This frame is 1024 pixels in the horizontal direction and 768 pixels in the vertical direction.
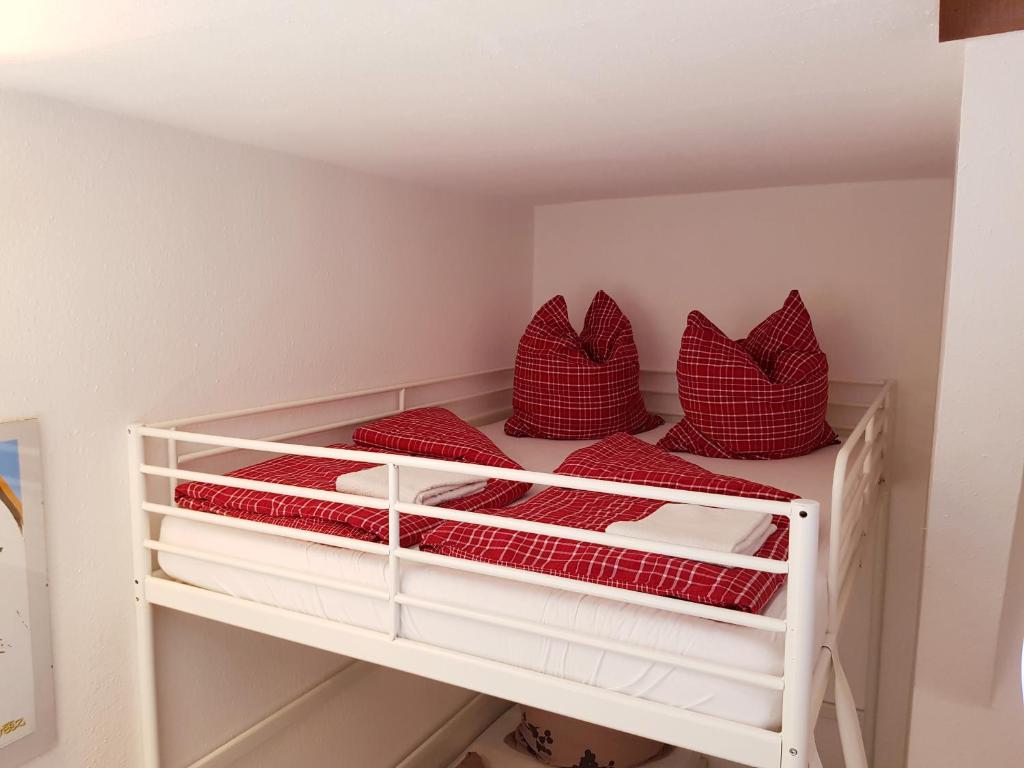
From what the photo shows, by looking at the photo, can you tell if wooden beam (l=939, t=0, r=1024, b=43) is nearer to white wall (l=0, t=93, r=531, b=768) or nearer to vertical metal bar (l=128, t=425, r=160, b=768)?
white wall (l=0, t=93, r=531, b=768)

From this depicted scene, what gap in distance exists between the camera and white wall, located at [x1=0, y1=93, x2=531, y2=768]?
1.53 metres

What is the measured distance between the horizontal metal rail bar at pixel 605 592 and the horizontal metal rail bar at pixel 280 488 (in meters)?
0.11

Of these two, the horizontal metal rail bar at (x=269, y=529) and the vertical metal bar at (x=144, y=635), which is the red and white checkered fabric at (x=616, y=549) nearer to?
the horizontal metal rail bar at (x=269, y=529)

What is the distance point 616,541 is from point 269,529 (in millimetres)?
733

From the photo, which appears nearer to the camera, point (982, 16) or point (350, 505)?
point (982, 16)

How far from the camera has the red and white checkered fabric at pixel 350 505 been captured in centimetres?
153

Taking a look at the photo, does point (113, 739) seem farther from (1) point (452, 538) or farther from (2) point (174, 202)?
(2) point (174, 202)

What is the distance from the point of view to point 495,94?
5.00ft

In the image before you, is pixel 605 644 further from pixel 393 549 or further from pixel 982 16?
pixel 982 16

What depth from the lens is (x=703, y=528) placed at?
1361 mm

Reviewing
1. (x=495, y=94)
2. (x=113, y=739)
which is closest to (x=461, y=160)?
(x=495, y=94)

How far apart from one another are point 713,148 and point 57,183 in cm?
156

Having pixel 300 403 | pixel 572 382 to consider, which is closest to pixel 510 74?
pixel 300 403

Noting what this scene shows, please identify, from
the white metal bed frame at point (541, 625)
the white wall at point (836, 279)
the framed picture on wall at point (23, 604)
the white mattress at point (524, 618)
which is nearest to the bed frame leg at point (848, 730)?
the white metal bed frame at point (541, 625)
